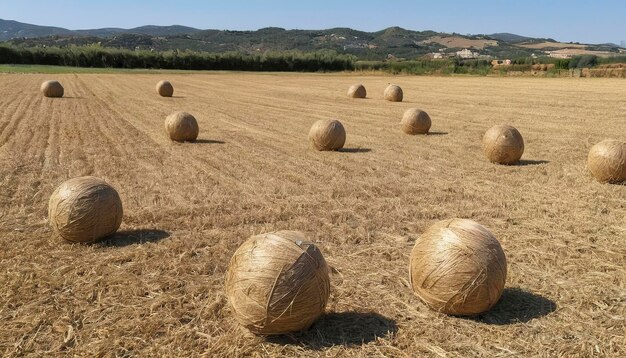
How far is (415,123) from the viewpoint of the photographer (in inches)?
760

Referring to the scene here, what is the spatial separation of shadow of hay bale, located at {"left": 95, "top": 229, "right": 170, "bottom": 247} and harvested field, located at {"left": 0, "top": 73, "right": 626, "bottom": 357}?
0.14ft

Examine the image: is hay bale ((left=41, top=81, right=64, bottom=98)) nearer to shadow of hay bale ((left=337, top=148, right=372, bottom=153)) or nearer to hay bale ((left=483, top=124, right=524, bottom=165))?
shadow of hay bale ((left=337, top=148, right=372, bottom=153))

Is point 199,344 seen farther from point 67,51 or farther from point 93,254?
point 67,51

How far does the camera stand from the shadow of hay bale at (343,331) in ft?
18.5

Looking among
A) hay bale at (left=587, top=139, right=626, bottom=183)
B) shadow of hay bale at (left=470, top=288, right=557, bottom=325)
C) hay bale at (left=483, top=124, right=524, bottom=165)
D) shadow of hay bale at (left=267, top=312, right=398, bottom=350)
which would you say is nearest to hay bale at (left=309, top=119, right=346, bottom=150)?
hay bale at (left=483, top=124, right=524, bottom=165)

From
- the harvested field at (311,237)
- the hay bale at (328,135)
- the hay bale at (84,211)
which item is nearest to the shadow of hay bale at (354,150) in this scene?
the harvested field at (311,237)

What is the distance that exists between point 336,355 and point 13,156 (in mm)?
12503

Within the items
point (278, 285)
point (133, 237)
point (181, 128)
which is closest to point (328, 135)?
point (181, 128)

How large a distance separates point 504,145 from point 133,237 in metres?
9.63

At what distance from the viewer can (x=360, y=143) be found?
17625 mm

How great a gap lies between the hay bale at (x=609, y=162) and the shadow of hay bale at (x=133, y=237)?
9.39 metres

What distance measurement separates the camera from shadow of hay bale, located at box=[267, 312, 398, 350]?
565 cm

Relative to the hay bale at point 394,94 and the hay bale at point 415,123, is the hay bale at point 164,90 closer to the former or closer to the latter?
the hay bale at point 394,94

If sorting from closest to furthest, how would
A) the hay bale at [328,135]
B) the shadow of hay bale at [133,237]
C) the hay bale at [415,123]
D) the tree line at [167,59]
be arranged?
the shadow of hay bale at [133,237], the hay bale at [328,135], the hay bale at [415,123], the tree line at [167,59]
